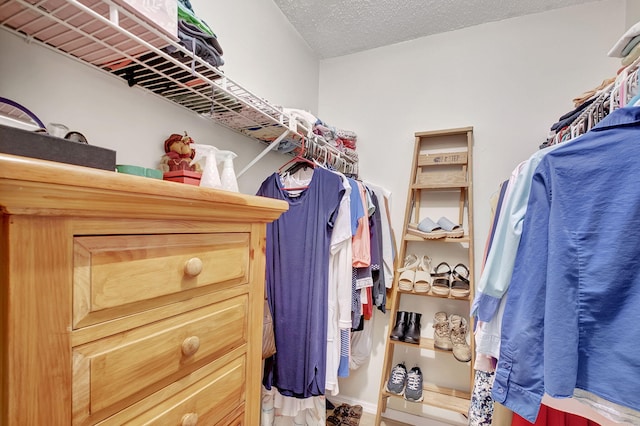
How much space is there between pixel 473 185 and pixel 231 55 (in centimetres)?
155

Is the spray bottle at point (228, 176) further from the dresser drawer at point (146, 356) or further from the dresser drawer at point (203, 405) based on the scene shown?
the dresser drawer at point (203, 405)

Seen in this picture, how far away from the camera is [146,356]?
471 mm

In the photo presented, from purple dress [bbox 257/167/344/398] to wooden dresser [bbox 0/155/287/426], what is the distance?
555 millimetres

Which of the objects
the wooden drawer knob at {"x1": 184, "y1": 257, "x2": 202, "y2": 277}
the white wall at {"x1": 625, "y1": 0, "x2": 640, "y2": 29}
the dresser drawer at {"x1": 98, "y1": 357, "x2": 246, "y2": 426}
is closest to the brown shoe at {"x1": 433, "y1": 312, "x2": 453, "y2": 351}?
the dresser drawer at {"x1": 98, "y1": 357, "x2": 246, "y2": 426}

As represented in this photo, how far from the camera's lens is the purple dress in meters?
1.21

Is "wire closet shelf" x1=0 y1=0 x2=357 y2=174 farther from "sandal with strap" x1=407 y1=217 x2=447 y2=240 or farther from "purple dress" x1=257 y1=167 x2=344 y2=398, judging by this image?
"sandal with strap" x1=407 y1=217 x2=447 y2=240

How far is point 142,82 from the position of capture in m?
0.88

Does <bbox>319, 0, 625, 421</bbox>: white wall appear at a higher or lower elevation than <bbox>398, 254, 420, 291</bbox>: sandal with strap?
higher

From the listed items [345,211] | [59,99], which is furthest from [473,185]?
[59,99]

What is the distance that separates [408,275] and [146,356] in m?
1.46

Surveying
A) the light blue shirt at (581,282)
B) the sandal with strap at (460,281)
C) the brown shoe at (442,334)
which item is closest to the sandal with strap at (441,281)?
the sandal with strap at (460,281)

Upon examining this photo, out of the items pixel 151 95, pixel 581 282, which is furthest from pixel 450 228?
pixel 151 95

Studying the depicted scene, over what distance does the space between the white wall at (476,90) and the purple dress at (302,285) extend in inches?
33.0

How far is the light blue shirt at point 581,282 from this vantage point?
61cm
